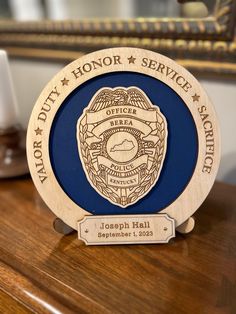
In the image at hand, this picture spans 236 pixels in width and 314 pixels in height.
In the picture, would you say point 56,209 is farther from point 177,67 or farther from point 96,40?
point 96,40

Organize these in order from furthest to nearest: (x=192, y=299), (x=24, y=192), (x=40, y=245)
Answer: (x=24, y=192), (x=40, y=245), (x=192, y=299)

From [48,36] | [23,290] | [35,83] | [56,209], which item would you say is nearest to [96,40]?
[48,36]

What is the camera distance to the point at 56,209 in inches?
19.1

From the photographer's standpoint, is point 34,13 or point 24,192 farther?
point 34,13

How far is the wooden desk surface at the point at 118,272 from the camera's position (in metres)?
0.39

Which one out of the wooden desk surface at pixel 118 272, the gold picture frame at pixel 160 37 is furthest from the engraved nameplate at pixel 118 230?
the gold picture frame at pixel 160 37

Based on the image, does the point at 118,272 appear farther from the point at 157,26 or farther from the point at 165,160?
the point at 157,26

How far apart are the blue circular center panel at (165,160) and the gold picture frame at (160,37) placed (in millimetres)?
218

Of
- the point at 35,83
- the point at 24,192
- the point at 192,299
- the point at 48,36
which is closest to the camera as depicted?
the point at 192,299

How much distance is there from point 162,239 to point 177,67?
238 mm

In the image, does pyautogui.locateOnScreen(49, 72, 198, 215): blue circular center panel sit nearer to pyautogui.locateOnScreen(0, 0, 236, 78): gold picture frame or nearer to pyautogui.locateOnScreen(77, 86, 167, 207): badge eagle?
pyautogui.locateOnScreen(77, 86, 167, 207): badge eagle

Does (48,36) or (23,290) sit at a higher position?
→ (48,36)

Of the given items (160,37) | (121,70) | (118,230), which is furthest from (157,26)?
(118,230)

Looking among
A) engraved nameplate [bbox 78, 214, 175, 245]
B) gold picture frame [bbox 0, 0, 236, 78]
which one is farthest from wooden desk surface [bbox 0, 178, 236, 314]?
gold picture frame [bbox 0, 0, 236, 78]
